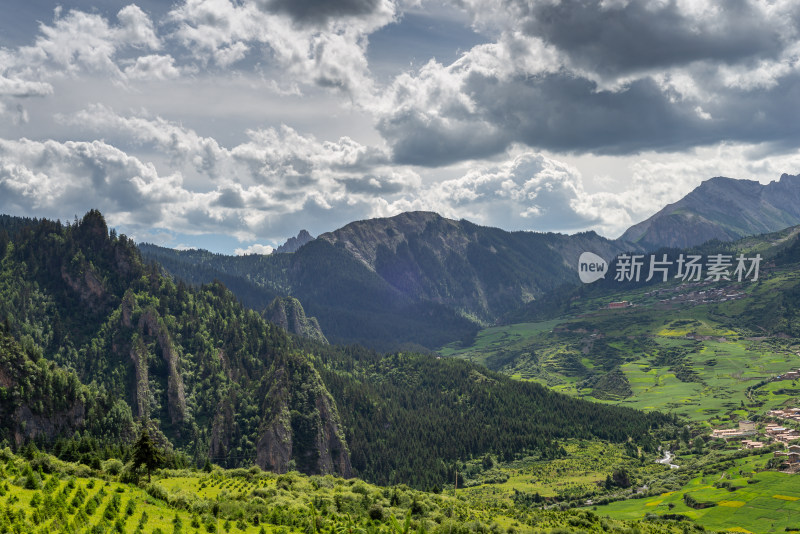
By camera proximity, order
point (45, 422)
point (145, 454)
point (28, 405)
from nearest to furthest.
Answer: point (145, 454), point (28, 405), point (45, 422)

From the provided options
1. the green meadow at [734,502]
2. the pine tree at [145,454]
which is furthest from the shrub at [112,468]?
the green meadow at [734,502]

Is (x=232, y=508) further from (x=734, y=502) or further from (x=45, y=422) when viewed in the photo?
(x=734, y=502)

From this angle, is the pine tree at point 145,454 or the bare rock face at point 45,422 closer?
the pine tree at point 145,454

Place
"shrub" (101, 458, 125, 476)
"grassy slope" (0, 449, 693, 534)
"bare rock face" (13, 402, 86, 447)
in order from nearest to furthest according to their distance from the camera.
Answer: "grassy slope" (0, 449, 693, 534), "shrub" (101, 458, 125, 476), "bare rock face" (13, 402, 86, 447)

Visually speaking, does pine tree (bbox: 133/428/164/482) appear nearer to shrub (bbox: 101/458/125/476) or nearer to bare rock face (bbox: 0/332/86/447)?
shrub (bbox: 101/458/125/476)

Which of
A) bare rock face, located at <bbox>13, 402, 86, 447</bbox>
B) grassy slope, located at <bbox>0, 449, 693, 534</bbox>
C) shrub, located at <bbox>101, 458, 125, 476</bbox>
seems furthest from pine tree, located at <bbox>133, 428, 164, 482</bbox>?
bare rock face, located at <bbox>13, 402, 86, 447</bbox>

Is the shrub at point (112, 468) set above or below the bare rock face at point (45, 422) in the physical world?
above

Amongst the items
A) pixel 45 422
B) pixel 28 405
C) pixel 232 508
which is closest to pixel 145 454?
pixel 232 508

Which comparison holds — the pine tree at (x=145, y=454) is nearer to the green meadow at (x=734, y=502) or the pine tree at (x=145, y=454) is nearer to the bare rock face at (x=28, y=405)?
the bare rock face at (x=28, y=405)

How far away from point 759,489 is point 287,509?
150654mm

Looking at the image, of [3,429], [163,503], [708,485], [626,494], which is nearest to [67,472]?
[163,503]

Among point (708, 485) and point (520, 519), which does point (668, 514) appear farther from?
point (520, 519)

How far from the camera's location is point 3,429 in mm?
157625

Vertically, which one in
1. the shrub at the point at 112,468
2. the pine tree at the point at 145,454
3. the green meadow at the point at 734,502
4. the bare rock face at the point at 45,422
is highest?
the pine tree at the point at 145,454
